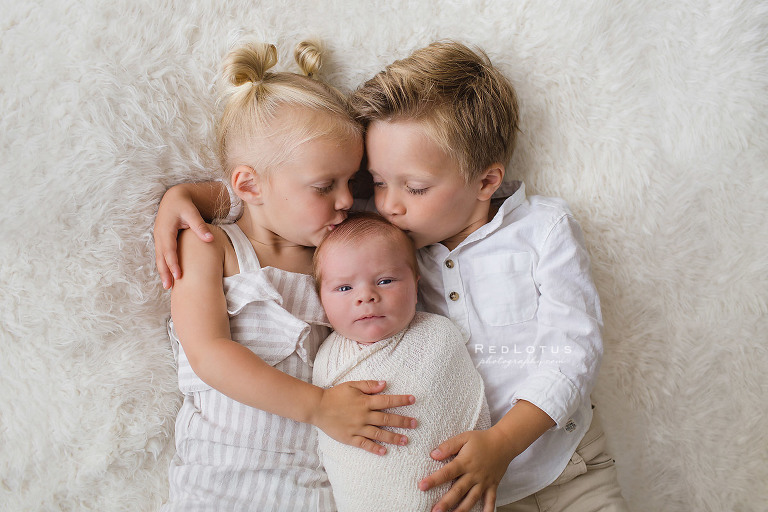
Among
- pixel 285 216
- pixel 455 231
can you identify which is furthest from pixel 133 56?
pixel 455 231

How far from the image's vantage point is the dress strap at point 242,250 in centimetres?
126

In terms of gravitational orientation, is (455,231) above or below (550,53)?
below

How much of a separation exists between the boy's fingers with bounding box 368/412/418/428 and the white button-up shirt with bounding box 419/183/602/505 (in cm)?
26

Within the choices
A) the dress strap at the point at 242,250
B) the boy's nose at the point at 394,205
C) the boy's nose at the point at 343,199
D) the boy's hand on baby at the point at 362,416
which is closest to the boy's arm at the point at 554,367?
the boy's hand on baby at the point at 362,416

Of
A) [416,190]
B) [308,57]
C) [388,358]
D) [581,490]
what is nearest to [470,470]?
[388,358]

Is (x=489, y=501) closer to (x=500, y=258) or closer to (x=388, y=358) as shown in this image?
(x=388, y=358)

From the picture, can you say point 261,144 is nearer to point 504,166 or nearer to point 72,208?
point 72,208

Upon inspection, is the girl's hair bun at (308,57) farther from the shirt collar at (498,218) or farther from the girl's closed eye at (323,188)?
the shirt collar at (498,218)

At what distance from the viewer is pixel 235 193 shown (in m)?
1.33

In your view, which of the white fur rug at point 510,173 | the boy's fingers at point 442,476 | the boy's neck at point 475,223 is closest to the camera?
the boy's fingers at point 442,476

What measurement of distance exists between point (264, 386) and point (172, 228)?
40cm

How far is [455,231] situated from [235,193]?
52 centimetres

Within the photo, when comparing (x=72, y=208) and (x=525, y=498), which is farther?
(x=525, y=498)

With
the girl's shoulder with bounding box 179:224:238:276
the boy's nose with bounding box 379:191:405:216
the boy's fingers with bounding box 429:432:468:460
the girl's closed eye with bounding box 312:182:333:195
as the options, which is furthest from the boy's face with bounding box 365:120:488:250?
the boy's fingers with bounding box 429:432:468:460
